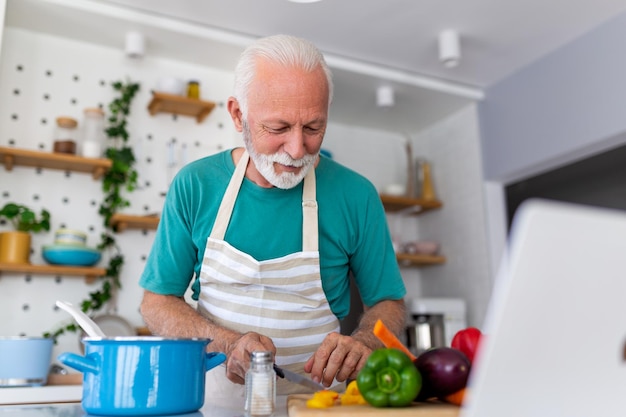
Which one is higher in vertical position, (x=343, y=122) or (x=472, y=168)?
(x=343, y=122)

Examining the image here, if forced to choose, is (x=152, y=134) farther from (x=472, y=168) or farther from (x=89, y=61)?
(x=472, y=168)

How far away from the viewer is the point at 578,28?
124 inches

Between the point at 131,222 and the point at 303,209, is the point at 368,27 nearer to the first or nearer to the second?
the point at 131,222

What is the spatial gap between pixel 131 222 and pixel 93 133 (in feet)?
1.62

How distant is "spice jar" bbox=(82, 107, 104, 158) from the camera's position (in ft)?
9.85

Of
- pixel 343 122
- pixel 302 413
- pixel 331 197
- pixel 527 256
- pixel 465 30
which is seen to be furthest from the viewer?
pixel 343 122

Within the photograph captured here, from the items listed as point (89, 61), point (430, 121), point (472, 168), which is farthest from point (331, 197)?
point (430, 121)

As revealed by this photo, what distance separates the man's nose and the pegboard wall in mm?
2015

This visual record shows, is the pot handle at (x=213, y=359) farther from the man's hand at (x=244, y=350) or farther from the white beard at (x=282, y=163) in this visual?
the white beard at (x=282, y=163)

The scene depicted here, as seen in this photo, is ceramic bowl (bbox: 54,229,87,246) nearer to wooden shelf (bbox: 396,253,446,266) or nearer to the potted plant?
the potted plant

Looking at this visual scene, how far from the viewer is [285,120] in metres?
1.33

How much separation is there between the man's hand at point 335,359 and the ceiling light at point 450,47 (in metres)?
2.35

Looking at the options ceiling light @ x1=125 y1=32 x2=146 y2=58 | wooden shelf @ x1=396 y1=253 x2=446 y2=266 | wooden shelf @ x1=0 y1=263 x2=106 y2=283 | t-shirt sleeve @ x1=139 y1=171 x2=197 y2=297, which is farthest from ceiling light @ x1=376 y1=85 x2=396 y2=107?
t-shirt sleeve @ x1=139 y1=171 x2=197 y2=297

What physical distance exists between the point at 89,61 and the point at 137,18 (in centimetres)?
44
